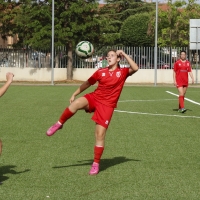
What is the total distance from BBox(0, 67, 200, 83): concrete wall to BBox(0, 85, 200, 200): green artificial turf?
27881mm

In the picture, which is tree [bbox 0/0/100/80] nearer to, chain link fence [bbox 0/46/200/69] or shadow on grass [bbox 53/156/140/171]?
chain link fence [bbox 0/46/200/69]

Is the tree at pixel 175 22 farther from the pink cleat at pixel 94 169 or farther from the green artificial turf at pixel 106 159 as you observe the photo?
the pink cleat at pixel 94 169

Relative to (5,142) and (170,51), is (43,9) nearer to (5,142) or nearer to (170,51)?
(170,51)

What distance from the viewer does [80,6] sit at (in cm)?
4631

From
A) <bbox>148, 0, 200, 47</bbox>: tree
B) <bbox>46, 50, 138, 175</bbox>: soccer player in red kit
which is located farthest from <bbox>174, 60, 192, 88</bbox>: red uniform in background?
<bbox>148, 0, 200, 47</bbox>: tree

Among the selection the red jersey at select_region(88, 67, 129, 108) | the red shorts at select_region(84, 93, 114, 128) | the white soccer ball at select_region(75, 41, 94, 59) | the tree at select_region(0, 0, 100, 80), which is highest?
the tree at select_region(0, 0, 100, 80)

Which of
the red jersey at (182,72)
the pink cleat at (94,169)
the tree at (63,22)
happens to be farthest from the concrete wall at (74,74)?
the pink cleat at (94,169)

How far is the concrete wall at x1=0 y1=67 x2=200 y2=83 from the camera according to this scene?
46.3m

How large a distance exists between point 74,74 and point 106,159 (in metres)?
37.0

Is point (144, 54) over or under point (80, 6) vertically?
Answer: under

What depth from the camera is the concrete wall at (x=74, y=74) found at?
46.3 metres

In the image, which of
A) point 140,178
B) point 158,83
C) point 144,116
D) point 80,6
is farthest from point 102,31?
point 140,178

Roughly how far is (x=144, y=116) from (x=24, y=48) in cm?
3114

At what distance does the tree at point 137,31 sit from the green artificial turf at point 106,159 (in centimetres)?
5148
